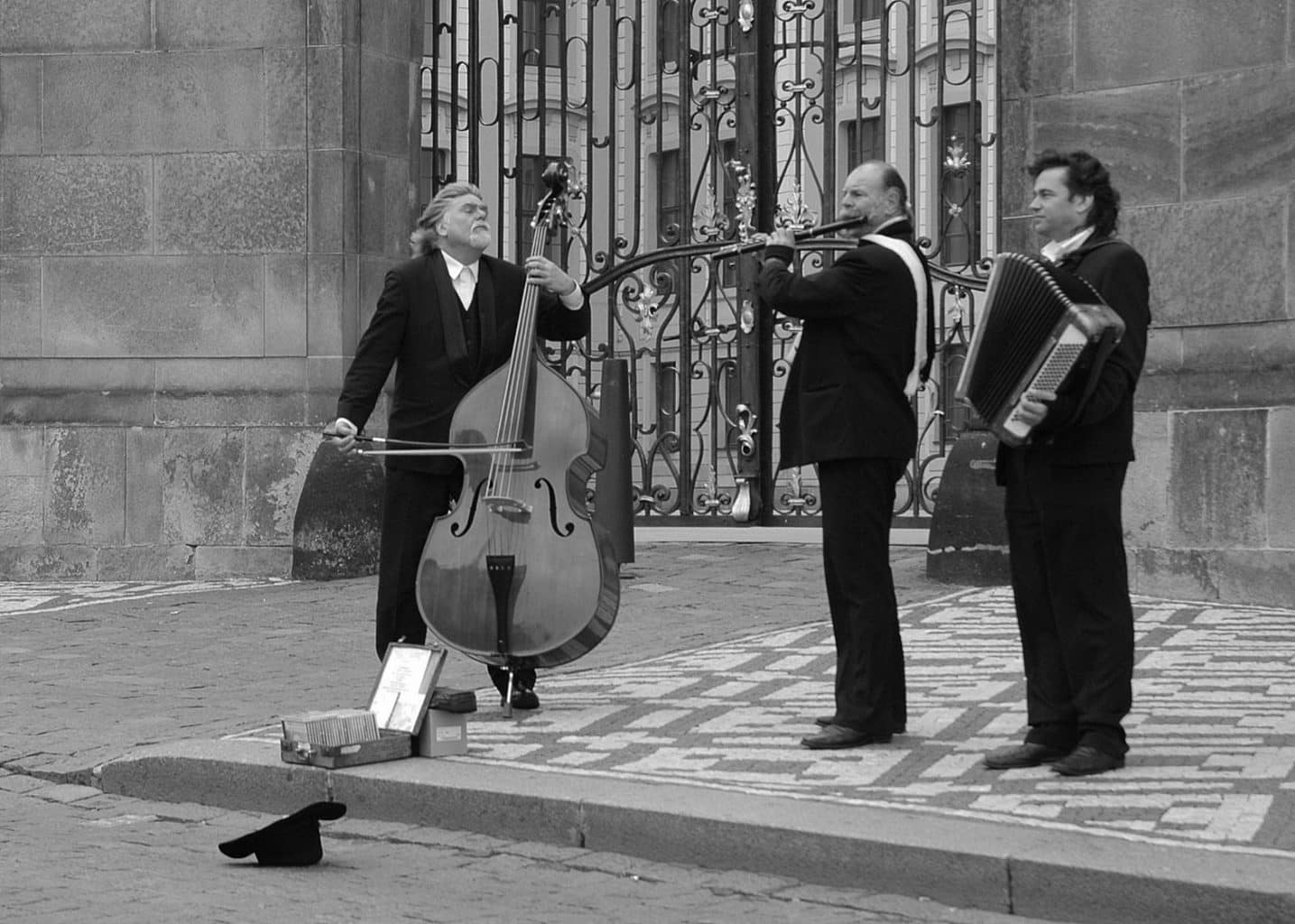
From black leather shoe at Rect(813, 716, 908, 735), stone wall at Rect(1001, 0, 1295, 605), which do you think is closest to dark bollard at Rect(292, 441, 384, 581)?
stone wall at Rect(1001, 0, 1295, 605)

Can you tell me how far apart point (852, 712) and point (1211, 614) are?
3.44 m

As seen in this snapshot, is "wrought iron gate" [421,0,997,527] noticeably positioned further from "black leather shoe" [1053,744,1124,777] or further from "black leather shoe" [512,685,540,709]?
"black leather shoe" [1053,744,1124,777]

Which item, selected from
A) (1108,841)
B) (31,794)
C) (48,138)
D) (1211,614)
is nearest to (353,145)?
(48,138)

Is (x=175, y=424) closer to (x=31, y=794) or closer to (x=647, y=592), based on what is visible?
(x=647, y=592)

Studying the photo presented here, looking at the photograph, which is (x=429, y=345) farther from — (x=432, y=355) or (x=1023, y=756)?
(x=1023, y=756)

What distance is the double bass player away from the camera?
6.84 metres

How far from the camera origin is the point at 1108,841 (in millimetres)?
4727

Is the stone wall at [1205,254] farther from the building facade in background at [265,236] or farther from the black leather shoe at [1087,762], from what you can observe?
the black leather shoe at [1087,762]

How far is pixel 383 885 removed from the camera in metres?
4.96

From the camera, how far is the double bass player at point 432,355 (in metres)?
6.84

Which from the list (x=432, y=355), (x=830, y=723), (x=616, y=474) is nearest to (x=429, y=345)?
(x=432, y=355)

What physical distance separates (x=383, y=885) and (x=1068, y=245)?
241 centimetres

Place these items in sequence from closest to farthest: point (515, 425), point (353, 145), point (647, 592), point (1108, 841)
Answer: point (1108, 841) → point (515, 425) → point (647, 592) → point (353, 145)

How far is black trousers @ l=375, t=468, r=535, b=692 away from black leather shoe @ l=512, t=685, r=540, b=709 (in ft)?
0.07
